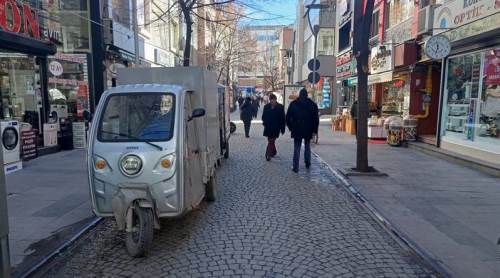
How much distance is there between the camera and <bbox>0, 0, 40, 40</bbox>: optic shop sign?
907 cm

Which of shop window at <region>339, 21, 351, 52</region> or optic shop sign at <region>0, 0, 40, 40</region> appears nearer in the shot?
optic shop sign at <region>0, 0, 40, 40</region>

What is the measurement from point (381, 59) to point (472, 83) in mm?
5359

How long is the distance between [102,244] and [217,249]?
1.46 meters

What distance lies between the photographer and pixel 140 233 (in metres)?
4.34

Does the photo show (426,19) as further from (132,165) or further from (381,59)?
(132,165)

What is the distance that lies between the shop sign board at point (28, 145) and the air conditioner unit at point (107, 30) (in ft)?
21.2

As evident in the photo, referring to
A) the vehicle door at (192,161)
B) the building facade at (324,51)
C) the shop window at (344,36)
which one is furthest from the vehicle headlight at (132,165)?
the building facade at (324,51)

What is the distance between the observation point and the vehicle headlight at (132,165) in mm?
4523

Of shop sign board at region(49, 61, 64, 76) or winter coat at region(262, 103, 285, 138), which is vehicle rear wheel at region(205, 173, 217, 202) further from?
shop sign board at region(49, 61, 64, 76)

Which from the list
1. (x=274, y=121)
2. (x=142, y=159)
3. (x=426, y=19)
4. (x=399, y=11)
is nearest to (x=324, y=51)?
(x=399, y=11)

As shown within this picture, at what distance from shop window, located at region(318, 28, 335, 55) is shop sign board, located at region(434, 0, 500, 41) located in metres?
20.7

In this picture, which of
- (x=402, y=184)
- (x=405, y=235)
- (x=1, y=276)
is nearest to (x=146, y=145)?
(x=1, y=276)

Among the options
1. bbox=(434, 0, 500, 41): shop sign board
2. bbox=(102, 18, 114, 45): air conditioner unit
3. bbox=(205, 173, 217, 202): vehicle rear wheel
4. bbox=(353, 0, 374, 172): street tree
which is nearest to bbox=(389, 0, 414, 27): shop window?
bbox=(434, 0, 500, 41): shop sign board

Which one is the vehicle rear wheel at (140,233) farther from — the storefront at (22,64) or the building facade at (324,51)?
the building facade at (324,51)
